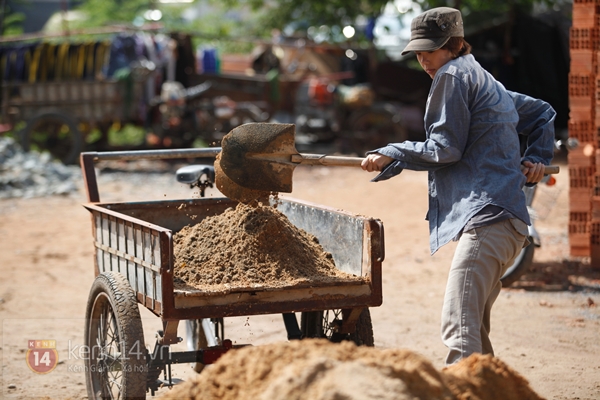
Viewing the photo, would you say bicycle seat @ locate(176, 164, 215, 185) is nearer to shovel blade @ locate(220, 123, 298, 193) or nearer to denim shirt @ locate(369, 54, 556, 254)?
shovel blade @ locate(220, 123, 298, 193)

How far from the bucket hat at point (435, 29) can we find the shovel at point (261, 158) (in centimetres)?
85

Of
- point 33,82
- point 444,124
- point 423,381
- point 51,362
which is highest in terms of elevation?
point 33,82

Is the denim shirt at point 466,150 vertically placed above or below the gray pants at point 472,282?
above

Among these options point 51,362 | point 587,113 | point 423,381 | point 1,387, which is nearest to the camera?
point 423,381

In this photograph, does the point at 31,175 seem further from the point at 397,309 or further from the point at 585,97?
the point at 585,97

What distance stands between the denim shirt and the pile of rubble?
10.1 meters

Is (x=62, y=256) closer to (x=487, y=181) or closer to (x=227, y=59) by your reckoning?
(x=487, y=181)

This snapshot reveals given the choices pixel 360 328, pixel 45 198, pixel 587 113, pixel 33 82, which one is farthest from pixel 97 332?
pixel 33 82

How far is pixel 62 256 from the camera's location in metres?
8.55

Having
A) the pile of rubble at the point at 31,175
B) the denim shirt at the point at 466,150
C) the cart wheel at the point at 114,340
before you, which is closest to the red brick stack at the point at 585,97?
the denim shirt at the point at 466,150

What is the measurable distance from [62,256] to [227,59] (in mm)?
16006

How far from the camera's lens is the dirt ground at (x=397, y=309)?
4871 millimetres

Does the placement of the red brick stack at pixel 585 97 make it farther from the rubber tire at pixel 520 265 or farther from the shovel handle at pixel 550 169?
the shovel handle at pixel 550 169

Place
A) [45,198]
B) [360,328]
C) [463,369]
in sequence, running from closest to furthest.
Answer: [463,369]
[360,328]
[45,198]
